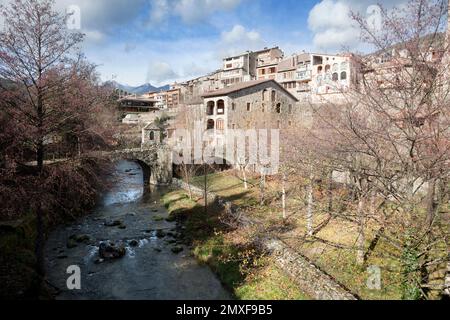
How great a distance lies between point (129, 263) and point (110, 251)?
1639mm

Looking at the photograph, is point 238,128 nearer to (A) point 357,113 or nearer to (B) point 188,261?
(B) point 188,261

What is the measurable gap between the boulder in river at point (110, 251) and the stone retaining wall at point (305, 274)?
8373 mm

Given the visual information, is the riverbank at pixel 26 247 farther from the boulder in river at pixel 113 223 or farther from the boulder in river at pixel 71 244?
the boulder in river at pixel 113 223

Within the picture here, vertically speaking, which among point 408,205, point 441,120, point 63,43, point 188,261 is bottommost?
point 188,261

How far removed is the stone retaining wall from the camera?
441 inches

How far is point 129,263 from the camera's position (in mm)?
17281

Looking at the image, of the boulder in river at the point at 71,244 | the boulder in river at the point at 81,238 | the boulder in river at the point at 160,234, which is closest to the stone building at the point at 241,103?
the boulder in river at the point at 160,234

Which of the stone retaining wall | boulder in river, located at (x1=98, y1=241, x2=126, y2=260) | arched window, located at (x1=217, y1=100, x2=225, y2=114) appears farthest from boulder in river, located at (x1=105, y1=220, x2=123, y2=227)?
arched window, located at (x1=217, y1=100, x2=225, y2=114)

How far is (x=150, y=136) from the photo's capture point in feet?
151

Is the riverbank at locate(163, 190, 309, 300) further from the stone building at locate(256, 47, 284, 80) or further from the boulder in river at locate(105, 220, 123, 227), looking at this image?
the stone building at locate(256, 47, 284, 80)

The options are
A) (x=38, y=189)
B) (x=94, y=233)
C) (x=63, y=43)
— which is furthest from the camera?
(x=94, y=233)

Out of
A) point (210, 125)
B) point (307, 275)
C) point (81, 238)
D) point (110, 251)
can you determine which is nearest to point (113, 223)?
point (81, 238)
